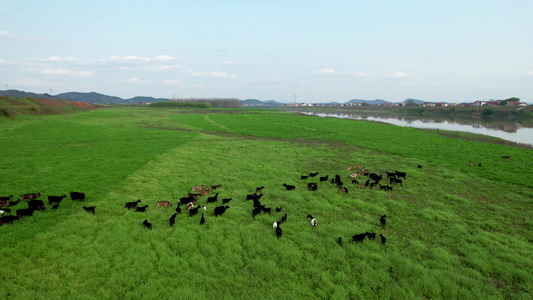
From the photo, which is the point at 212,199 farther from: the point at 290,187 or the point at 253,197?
the point at 290,187

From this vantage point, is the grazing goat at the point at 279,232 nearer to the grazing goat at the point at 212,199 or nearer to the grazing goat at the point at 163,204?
the grazing goat at the point at 212,199

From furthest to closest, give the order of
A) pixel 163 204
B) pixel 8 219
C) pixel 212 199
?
pixel 212 199 < pixel 163 204 < pixel 8 219

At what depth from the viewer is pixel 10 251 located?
739 cm

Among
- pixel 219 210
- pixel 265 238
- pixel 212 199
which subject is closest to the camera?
pixel 265 238

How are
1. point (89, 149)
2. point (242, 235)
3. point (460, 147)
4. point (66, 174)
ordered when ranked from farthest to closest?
1. point (460, 147)
2. point (89, 149)
3. point (66, 174)
4. point (242, 235)

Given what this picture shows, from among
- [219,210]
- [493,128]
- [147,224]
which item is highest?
[493,128]

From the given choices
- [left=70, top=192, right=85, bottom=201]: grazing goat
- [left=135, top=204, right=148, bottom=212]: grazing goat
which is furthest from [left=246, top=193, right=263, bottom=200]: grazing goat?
[left=70, top=192, right=85, bottom=201]: grazing goat

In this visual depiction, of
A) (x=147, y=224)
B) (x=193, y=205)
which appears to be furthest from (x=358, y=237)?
(x=147, y=224)

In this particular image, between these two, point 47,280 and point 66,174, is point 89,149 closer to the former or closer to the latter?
point 66,174

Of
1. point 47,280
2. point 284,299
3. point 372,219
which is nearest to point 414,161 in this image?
point 372,219

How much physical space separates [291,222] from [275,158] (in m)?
11.6

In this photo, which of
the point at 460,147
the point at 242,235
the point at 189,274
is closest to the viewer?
the point at 189,274

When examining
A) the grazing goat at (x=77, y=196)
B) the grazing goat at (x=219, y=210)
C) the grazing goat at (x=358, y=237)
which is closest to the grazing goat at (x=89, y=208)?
the grazing goat at (x=77, y=196)

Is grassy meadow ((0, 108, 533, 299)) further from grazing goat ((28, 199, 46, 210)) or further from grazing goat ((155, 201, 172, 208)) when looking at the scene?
grazing goat ((155, 201, 172, 208))
